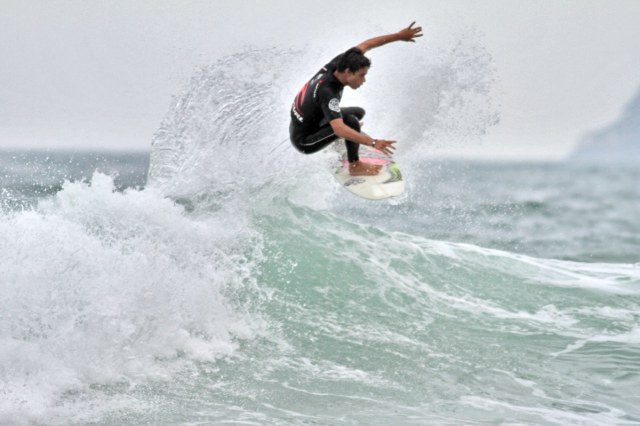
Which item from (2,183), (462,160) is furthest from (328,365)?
(462,160)

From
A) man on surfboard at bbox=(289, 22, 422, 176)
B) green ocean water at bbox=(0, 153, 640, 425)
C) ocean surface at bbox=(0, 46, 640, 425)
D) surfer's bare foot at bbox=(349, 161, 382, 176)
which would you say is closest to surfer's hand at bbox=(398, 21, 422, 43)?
man on surfboard at bbox=(289, 22, 422, 176)

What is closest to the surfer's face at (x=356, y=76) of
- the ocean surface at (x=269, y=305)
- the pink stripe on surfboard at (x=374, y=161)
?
the pink stripe on surfboard at (x=374, y=161)

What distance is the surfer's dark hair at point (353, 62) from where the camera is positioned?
682cm

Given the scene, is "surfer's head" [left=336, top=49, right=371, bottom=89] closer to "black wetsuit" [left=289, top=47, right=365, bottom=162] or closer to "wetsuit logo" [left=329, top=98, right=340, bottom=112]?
"black wetsuit" [left=289, top=47, right=365, bottom=162]

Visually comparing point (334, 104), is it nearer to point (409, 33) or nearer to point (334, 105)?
point (334, 105)

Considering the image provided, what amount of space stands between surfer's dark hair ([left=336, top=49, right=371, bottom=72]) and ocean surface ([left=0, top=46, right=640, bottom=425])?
1.79 meters

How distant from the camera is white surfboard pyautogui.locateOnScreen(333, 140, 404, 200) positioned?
775 centimetres

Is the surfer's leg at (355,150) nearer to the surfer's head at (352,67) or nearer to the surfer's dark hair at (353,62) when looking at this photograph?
the surfer's head at (352,67)

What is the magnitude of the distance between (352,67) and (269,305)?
8.21 feet

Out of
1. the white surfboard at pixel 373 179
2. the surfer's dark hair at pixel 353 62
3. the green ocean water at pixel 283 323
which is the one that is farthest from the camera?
the white surfboard at pixel 373 179

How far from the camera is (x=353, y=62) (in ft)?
22.4

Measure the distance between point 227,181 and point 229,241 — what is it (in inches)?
37.4

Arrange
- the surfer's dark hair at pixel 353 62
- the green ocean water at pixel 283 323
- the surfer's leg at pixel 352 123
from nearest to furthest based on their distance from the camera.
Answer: the green ocean water at pixel 283 323 → the surfer's dark hair at pixel 353 62 → the surfer's leg at pixel 352 123

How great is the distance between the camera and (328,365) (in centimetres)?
659
